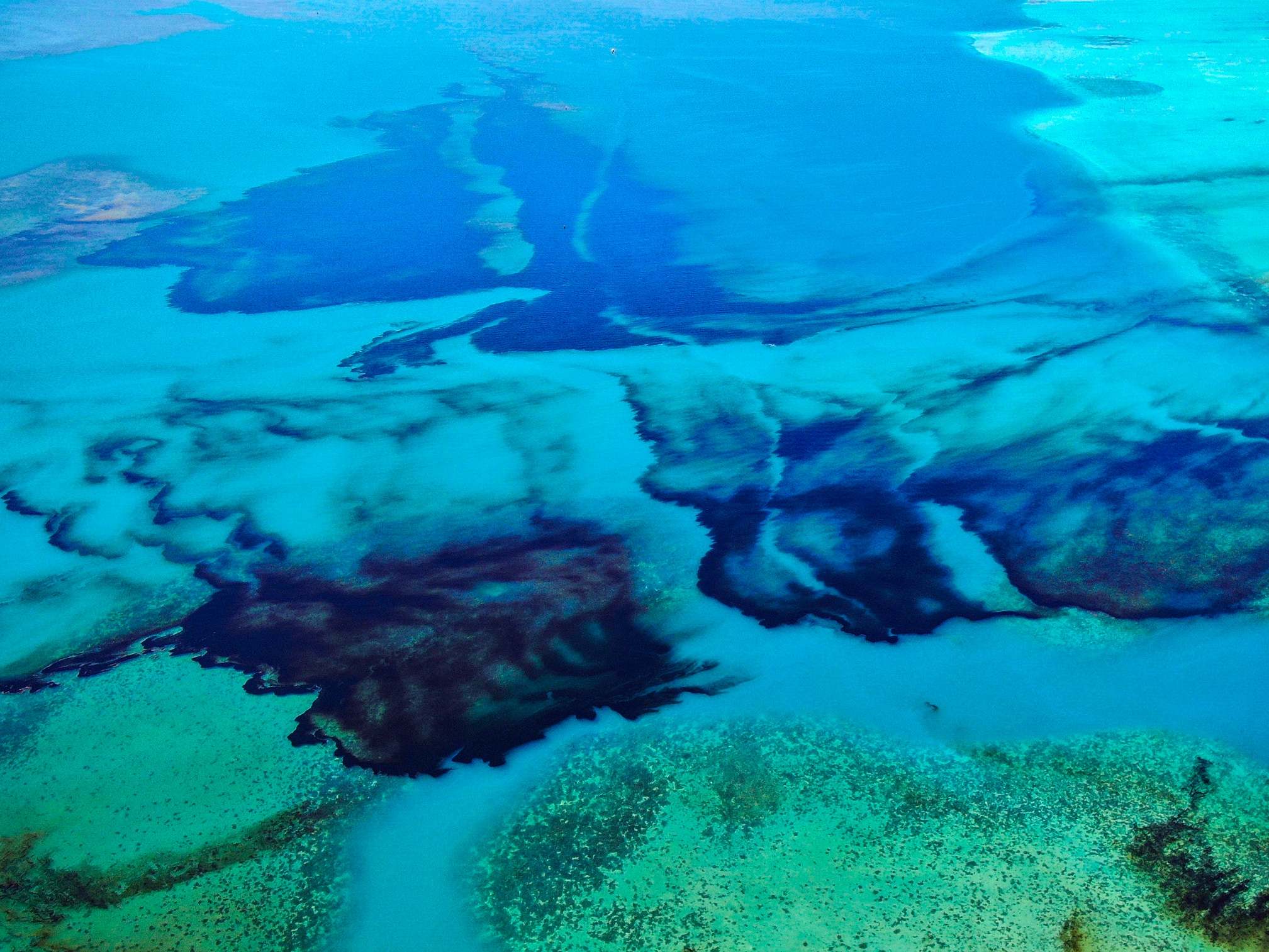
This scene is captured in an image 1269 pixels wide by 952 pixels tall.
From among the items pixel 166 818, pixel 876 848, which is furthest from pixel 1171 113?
pixel 166 818

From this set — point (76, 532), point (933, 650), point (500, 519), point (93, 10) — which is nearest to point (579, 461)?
point (500, 519)

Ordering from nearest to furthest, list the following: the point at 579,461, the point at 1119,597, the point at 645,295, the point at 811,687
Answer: the point at 811,687 → the point at 1119,597 → the point at 579,461 → the point at 645,295

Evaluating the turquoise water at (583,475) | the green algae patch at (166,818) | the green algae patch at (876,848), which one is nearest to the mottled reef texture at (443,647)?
the turquoise water at (583,475)

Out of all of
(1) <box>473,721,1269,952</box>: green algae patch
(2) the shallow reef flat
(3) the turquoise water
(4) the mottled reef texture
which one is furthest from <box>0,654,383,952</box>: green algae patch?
(2) the shallow reef flat

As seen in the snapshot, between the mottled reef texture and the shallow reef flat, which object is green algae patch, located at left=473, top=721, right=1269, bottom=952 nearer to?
the mottled reef texture

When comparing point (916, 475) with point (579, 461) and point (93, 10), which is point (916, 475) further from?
point (93, 10)

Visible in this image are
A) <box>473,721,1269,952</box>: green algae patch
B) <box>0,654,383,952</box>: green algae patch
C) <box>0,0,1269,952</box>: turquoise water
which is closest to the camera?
<box>473,721,1269,952</box>: green algae patch
